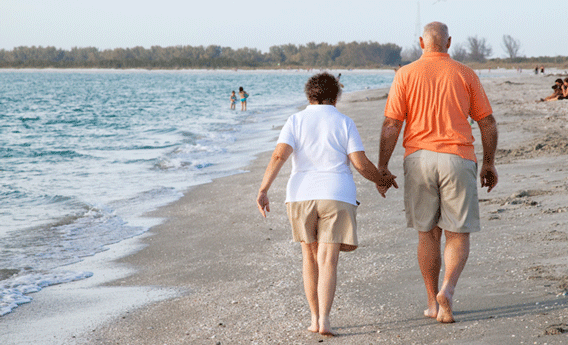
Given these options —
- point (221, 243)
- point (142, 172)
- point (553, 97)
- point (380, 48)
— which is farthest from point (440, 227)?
point (380, 48)

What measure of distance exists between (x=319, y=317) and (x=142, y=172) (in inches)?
366

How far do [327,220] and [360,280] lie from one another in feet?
4.06

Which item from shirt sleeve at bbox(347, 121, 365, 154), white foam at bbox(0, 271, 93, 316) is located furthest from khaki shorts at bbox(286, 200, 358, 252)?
white foam at bbox(0, 271, 93, 316)

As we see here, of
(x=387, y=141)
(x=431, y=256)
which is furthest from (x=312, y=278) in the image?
(x=387, y=141)

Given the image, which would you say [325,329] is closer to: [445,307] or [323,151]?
[445,307]

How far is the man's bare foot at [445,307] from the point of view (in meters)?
3.11

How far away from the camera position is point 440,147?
3.14 meters

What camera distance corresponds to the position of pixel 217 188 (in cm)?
902

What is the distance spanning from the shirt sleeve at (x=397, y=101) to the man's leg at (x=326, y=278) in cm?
88

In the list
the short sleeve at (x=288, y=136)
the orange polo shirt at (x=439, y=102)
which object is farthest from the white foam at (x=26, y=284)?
the orange polo shirt at (x=439, y=102)

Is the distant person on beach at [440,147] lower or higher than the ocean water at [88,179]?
higher

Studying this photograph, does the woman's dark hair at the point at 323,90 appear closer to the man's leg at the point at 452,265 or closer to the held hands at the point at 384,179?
the held hands at the point at 384,179

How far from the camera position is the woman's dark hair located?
10.5 feet

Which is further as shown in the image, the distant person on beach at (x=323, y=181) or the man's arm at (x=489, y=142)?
the man's arm at (x=489, y=142)
